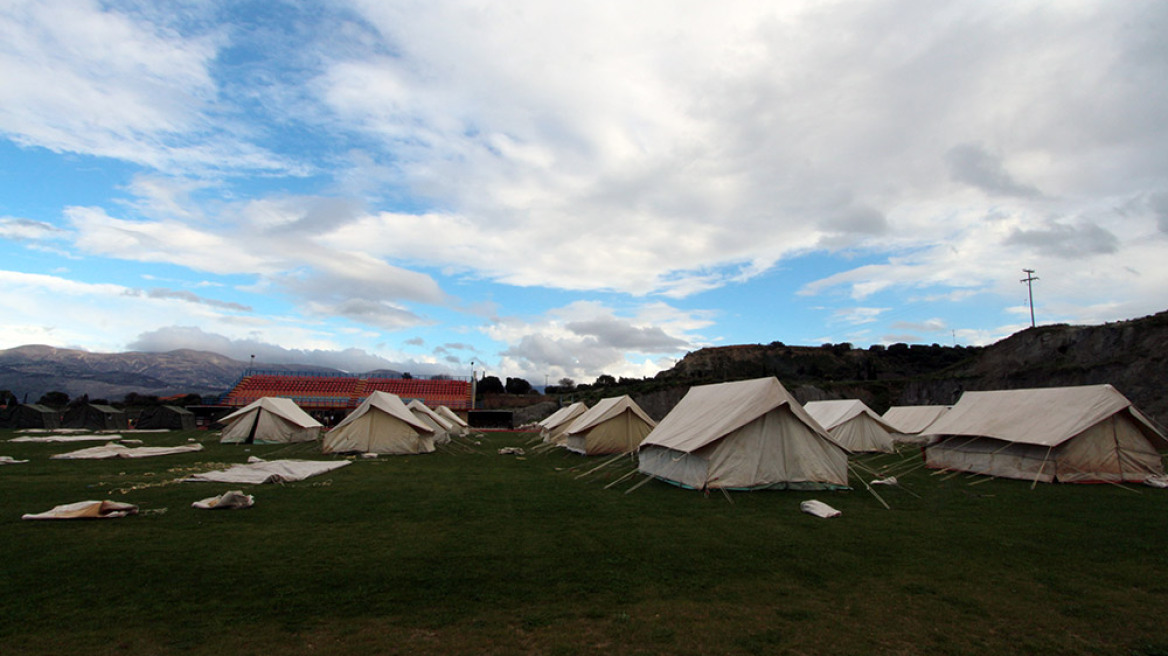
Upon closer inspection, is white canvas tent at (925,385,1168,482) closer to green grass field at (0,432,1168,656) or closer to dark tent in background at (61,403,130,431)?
green grass field at (0,432,1168,656)

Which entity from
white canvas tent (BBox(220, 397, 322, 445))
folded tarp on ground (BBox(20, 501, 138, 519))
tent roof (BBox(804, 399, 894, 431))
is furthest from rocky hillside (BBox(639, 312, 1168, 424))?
folded tarp on ground (BBox(20, 501, 138, 519))

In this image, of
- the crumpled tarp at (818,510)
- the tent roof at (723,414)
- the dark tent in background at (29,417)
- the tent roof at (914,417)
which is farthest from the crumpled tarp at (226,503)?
the dark tent in background at (29,417)

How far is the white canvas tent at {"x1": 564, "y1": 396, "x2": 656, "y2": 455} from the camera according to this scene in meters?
21.1

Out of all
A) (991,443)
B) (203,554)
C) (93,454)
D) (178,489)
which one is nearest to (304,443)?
(93,454)

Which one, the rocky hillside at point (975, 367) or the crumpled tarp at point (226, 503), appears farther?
the rocky hillside at point (975, 367)

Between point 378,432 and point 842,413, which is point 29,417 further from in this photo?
point 842,413

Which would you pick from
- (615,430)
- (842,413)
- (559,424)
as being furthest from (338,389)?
(842,413)

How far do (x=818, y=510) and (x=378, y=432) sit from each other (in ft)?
56.2

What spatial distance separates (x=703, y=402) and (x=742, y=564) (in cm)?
870

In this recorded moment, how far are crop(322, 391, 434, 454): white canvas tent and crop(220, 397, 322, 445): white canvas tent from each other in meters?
7.04

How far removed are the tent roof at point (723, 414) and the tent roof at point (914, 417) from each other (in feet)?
54.2

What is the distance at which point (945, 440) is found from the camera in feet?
54.5

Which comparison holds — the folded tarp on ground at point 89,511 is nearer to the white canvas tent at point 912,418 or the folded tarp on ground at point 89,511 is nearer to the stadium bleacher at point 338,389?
the white canvas tent at point 912,418

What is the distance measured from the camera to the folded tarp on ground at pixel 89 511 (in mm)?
8180
